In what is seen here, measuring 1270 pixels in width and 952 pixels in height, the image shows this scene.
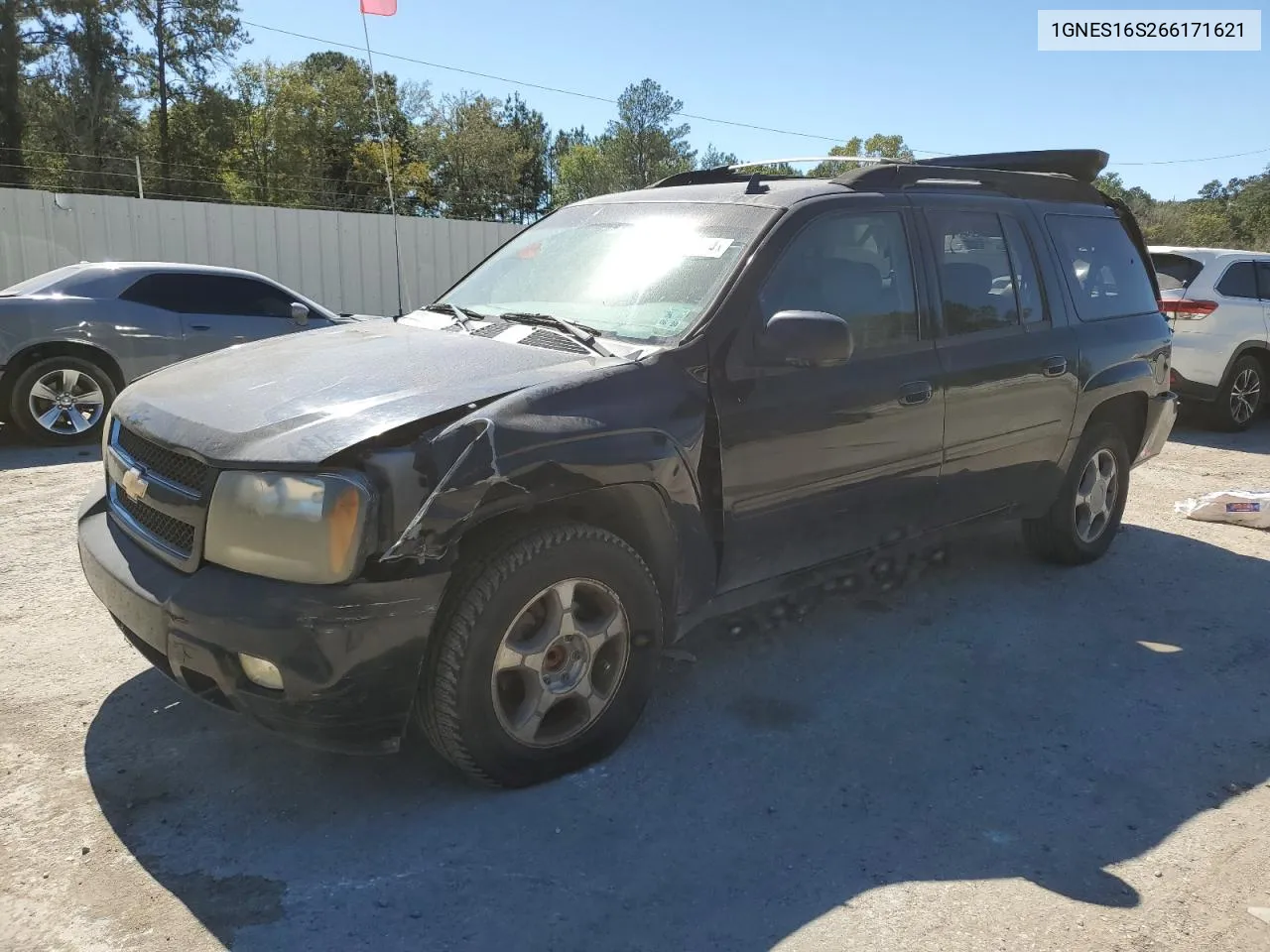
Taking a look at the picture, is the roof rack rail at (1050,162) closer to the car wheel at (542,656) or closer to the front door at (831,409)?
the front door at (831,409)

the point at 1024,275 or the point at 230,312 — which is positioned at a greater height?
the point at 1024,275

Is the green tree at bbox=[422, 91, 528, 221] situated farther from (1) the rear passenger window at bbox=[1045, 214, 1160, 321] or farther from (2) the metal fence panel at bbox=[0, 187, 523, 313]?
(1) the rear passenger window at bbox=[1045, 214, 1160, 321]

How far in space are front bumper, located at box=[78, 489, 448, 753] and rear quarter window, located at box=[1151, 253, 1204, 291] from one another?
954cm

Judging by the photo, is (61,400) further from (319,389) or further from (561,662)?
(561,662)

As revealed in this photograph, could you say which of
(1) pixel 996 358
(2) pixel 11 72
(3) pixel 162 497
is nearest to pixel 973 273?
(1) pixel 996 358

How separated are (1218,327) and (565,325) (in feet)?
28.5

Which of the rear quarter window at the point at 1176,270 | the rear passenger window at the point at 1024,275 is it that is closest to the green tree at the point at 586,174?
the rear quarter window at the point at 1176,270

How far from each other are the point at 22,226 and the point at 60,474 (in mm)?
10024

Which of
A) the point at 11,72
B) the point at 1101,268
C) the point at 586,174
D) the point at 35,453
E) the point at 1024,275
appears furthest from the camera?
the point at 586,174

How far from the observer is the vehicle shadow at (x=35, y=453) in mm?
7488

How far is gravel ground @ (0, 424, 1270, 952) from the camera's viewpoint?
2.47 meters

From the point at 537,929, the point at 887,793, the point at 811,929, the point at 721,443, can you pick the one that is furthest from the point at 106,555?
the point at 887,793

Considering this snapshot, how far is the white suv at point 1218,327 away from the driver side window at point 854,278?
7044 mm

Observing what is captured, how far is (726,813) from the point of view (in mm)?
2980
